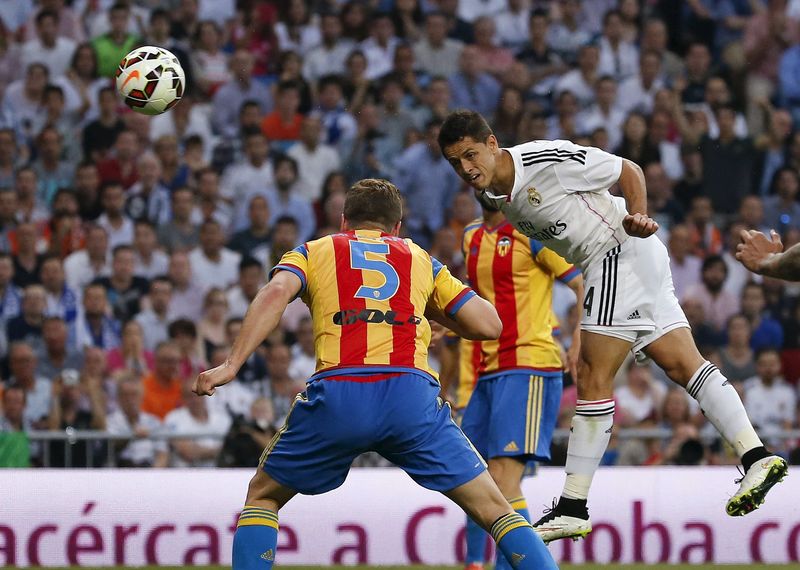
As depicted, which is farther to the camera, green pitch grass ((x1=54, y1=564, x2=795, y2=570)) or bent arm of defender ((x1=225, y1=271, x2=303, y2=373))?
green pitch grass ((x1=54, y1=564, x2=795, y2=570))

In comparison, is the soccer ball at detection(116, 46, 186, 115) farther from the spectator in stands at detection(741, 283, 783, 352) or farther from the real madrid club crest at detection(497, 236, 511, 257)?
the spectator in stands at detection(741, 283, 783, 352)

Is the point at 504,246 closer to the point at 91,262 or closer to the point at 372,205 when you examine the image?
the point at 372,205

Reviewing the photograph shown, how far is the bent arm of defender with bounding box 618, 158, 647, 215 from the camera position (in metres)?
7.73

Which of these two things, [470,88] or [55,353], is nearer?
[55,353]

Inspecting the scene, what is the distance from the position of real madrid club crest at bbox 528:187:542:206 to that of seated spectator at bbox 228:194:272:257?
6.96m

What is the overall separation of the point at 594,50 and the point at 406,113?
2354 mm

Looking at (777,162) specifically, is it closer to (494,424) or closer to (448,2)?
(448,2)

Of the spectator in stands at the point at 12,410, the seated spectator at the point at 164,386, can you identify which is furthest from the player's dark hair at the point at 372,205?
the spectator in stands at the point at 12,410

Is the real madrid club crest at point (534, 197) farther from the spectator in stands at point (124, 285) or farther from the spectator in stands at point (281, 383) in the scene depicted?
the spectator in stands at point (124, 285)

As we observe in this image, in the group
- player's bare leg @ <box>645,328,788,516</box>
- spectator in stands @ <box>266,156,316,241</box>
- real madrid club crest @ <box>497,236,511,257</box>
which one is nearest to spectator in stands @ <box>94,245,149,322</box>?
spectator in stands @ <box>266,156,316,241</box>

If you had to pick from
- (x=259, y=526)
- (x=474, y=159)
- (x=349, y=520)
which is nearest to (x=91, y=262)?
(x=349, y=520)

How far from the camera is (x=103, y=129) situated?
15.5 meters

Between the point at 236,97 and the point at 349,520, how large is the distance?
22.3 ft

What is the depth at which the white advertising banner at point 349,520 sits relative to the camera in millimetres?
10594
